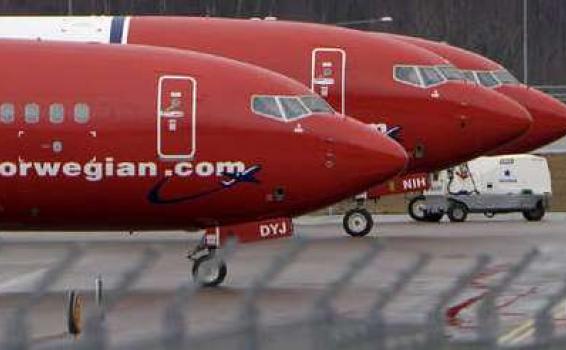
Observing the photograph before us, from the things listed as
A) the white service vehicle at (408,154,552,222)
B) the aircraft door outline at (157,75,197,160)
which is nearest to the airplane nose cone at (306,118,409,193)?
the aircraft door outline at (157,75,197,160)

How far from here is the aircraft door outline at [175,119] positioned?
71.6 feet

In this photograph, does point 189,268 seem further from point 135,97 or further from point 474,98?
point 474,98

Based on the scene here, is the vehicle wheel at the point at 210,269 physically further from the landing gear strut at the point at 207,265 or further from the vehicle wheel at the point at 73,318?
the vehicle wheel at the point at 73,318

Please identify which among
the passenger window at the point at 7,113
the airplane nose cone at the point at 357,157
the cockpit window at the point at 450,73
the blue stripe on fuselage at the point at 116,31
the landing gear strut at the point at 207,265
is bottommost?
the landing gear strut at the point at 207,265

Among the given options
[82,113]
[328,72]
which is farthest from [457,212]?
[82,113]

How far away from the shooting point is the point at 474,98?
30656 millimetres

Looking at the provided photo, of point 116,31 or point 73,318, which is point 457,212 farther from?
point 73,318

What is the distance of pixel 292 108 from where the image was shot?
22.2 m

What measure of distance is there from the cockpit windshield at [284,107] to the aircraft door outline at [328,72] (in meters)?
6.23

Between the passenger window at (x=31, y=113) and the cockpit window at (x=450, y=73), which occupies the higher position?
the passenger window at (x=31, y=113)

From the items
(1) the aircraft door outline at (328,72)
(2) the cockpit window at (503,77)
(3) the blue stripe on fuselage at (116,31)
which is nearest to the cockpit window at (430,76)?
(1) the aircraft door outline at (328,72)

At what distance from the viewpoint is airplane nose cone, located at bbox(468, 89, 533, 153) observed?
3055 cm

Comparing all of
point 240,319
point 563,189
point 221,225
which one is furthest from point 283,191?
point 563,189

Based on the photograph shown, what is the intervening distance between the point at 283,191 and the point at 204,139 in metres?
1.13
